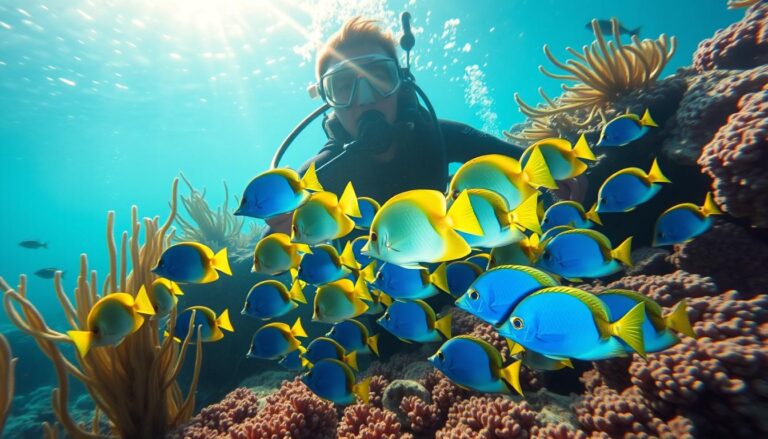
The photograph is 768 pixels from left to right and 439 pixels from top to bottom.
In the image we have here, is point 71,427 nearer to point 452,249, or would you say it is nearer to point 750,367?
point 452,249

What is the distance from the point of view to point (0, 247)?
120625 millimetres

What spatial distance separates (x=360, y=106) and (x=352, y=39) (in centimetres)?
129

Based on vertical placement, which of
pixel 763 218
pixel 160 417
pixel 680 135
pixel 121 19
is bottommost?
pixel 160 417

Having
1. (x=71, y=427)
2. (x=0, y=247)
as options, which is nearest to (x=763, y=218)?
(x=71, y=427)

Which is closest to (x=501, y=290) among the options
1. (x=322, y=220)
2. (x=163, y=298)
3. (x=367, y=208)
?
(x=322, y=220)

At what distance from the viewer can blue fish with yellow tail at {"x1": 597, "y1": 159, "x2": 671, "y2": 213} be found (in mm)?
2568

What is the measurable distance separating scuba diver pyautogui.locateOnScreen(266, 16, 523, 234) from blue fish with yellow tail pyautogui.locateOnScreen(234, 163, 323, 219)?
2489 millimetres

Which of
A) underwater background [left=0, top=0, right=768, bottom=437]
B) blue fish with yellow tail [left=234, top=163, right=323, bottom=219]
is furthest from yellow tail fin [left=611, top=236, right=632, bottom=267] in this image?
blue fish with yellow tail [left=234, top=163, right=323, bottom=219]

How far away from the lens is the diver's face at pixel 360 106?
16.6ft

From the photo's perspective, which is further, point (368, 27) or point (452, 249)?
point (368, 27)

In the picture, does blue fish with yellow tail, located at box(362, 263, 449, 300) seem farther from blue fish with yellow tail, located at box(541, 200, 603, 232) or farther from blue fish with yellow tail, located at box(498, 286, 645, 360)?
blue fish with yellow tail, located at box(541, 200, 603, 232)

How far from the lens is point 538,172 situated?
167cm

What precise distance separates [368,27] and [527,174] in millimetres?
4904

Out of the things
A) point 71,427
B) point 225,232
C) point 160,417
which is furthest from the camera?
point 225,232
